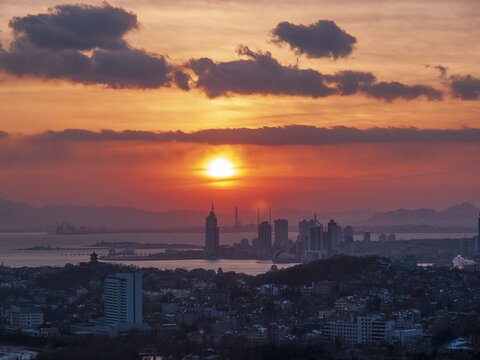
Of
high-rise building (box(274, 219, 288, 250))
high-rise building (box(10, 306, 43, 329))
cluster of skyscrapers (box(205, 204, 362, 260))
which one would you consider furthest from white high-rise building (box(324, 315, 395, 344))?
high-rise building (box(274, 219, 288, 250))

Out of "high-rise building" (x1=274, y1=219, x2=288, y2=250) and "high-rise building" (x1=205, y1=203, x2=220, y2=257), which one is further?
"high-rise building" (x1=274, y1=219, x2=288, y2=250)

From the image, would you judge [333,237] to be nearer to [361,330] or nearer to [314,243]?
[314,243]

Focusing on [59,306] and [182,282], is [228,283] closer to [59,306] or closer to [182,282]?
[182,282]

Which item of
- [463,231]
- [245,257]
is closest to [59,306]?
[245,257]

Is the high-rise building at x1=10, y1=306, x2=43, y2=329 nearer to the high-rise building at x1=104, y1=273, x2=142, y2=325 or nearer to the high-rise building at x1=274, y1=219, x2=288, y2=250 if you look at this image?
the high-rise building at x1=104, y1=273, x2=142, y2=325

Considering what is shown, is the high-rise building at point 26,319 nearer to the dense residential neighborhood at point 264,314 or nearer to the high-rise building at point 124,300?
the dense residential neighborhood at point 264,314

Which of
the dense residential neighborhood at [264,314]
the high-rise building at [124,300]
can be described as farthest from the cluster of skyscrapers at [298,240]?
the high-rise building at [124,300]

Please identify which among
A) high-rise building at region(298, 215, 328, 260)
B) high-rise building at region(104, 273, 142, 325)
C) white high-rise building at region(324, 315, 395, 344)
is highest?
high-rise building at region(298, 215, 328, 260)
